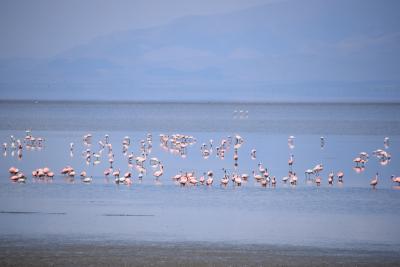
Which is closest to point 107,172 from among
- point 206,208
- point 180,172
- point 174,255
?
point 180,172

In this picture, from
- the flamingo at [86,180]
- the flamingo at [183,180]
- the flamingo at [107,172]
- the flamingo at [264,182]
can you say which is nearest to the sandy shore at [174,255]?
the flamingo at [183,180]

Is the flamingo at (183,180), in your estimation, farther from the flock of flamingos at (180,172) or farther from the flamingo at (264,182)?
the flamingo at (264,182)

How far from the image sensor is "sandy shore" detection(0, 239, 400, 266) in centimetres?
1484

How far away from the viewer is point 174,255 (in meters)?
15.5

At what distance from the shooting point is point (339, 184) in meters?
27.0

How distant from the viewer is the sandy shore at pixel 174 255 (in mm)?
14836

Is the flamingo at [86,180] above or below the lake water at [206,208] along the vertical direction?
above

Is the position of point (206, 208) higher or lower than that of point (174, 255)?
higher

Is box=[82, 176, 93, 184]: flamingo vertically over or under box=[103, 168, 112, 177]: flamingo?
under

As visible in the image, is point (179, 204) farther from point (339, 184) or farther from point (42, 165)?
point (42, 165)

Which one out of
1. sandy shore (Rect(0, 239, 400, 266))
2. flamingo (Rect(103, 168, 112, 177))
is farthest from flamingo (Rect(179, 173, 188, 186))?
sandy shore (Rect(0, 239, 400, 266))

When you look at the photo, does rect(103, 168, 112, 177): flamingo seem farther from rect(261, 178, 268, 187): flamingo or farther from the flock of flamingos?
rect(261, 178, 268, 187): flamingo

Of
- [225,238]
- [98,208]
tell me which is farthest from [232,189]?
[225,238]

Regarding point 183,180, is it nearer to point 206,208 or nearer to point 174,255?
point 206,208
